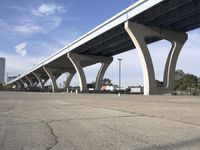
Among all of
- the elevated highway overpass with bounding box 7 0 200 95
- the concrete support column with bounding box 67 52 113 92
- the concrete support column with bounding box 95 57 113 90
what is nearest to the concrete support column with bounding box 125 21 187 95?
the elevated highway overpass with bounding box 7 0 200 95

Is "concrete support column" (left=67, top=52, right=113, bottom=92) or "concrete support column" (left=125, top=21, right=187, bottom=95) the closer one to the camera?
"concrete support column" (left=125, top=21, right=187, bottom=95)

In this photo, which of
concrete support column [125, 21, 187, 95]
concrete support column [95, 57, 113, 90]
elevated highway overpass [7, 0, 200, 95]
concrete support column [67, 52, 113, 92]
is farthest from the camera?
concrete support column [95, 57, 113, 90]

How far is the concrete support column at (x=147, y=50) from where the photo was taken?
1885 inches

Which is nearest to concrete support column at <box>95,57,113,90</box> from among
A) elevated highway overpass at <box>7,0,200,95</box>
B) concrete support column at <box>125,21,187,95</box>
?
elevated highway overpass at <box>7,0,200,95</box>

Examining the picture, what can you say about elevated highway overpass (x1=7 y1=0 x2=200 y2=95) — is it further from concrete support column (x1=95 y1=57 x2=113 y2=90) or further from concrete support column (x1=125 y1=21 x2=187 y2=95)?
concrete support column (x1=95 y1=57 x2=113 y2=90)

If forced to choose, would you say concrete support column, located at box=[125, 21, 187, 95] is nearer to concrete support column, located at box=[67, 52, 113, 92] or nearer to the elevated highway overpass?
the elevated highway overpass

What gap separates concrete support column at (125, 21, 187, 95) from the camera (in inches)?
1885

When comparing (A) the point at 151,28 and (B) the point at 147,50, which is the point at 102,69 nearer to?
(A) the point at 151,28

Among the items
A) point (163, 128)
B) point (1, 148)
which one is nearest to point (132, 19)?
point (163, 128)

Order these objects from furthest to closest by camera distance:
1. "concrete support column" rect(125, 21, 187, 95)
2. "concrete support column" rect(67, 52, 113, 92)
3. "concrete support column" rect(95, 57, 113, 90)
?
"concrete support column" rect(95, 57, 113, 90) → "concrete support column" rect(67, 52, 113, 92) → "concrete support column" rect(125, 21, 187, 95)

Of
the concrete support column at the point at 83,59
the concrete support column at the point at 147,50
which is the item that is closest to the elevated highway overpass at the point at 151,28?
the concrete support column at the point at 147,50

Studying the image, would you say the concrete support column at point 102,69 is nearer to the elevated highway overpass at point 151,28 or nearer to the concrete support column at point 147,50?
the elevated highway overpass at point 151,28

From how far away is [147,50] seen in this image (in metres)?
49.0

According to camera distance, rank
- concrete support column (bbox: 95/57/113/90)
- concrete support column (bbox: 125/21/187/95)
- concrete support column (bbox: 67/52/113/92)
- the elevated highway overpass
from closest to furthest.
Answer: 1. the elevated highway overpass
2. concrete support column (bbox: 125/21/187/95)
3. concrete support column (bbox: 67/52/113/92)
4. concrete support column (bbox: 95/57/113/90)
